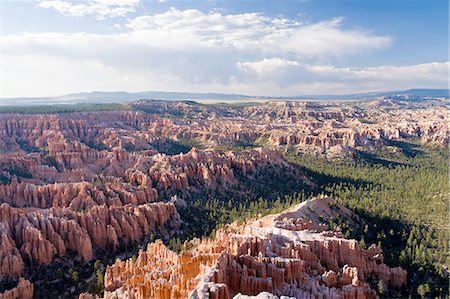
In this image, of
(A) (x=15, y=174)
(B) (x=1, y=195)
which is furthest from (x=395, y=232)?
(A) (x=15, y=174)

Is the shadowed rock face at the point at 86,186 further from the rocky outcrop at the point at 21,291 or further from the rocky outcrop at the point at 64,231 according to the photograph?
the rocky outcrop at the point at 21,291

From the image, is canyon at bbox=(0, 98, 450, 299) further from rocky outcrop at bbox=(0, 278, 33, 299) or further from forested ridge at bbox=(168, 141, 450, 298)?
forested ridge at bbox=(168, 141, 450, 298)

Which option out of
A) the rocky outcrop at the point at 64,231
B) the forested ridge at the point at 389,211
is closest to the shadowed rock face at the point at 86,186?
the rocky outcrop at the point at 64,231

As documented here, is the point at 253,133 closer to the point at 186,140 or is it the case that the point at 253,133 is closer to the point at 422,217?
the point at 186,140

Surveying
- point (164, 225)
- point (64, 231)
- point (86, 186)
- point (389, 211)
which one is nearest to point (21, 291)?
point (64, 231)

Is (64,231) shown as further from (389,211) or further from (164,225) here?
(389,211)
